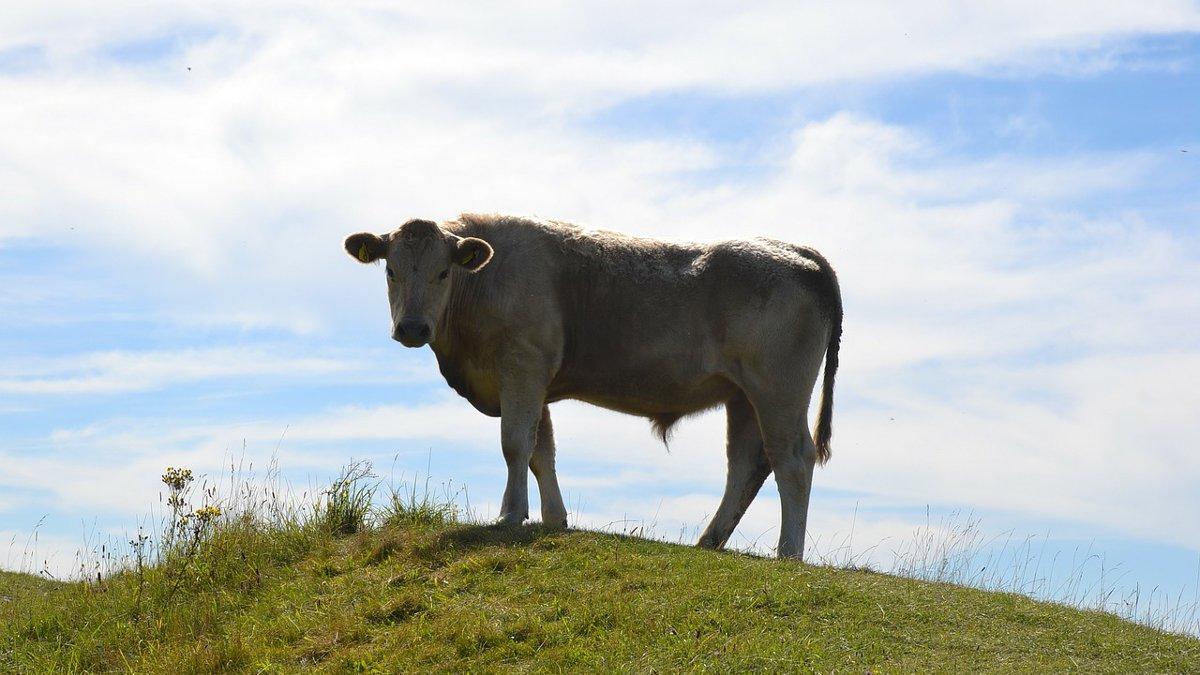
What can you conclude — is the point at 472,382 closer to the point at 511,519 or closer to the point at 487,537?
the point at 511,519

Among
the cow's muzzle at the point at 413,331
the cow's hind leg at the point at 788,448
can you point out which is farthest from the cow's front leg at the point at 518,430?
the cow's hind leg at the point at 788,448

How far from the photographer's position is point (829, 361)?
15516mm

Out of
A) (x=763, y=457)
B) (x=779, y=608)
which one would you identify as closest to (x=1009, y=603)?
(x=779, y=608)

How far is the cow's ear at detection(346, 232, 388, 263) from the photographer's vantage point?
14.2 meters

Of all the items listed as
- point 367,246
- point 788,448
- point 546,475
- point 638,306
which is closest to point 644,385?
point 638,306

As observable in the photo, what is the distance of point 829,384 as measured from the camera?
15.5 metres

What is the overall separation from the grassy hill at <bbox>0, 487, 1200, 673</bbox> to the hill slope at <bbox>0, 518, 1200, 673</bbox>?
2 cm

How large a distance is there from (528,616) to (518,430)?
128 inches

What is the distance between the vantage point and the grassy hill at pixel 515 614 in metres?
10.3

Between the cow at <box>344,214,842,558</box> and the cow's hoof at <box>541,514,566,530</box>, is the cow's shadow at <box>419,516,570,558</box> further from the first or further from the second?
the cow's hoof at <box>541,514,566,530</box>

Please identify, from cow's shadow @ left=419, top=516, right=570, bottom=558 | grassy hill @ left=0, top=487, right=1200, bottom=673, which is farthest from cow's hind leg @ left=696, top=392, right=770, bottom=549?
cow's shadow @ left=419, top=516, right=570, bottom=558

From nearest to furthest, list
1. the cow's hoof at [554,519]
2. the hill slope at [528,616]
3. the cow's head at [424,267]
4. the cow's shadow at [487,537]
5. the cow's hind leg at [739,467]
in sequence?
1. the hill slope at [528,616]
2. the cow's shadow at [487,537]
3. the cow's head at [424,267]
4. the cow's hoof at [554,519]
5. the cow's hind leg at [739,467]

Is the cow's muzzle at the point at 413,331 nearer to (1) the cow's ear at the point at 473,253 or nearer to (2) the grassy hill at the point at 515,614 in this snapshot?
(1) the cow's ear at the point at 473,253

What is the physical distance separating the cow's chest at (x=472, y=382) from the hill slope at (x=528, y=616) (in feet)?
5.16
